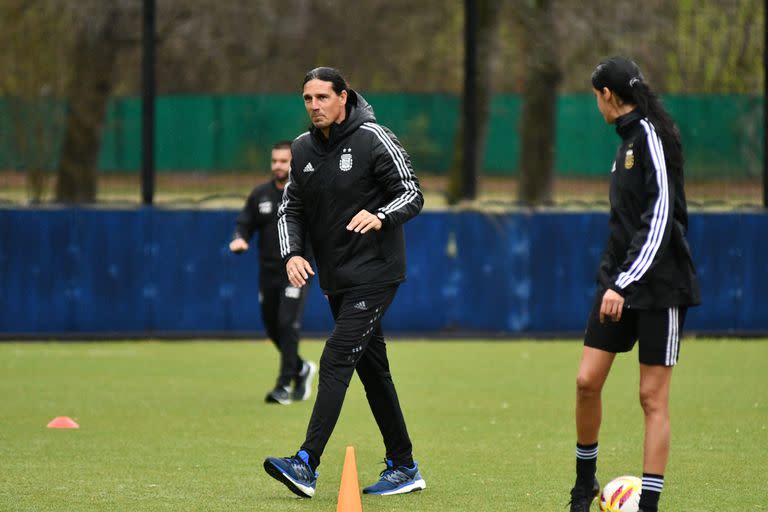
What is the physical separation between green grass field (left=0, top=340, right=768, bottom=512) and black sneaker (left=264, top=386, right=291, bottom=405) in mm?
77

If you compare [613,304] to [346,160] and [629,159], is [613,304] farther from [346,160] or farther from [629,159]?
[346,160]

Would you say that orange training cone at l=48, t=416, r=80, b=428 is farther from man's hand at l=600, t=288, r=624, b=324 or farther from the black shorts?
man's hand at l=600, t=288, r=624, b=324

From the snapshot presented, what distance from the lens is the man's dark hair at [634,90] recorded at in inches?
244

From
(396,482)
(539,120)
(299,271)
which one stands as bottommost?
(396,482)

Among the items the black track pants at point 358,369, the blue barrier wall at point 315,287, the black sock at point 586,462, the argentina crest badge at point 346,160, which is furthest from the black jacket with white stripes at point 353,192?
the blue barrier wall at point 315,287

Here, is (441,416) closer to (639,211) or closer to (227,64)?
(639,211)

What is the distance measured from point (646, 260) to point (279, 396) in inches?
203

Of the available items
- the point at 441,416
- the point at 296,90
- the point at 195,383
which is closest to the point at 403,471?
the point at 441,416

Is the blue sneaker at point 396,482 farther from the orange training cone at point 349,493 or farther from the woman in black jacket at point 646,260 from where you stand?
the woman in black jacket at point 646,260

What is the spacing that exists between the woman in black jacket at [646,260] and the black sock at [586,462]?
1.11 ft

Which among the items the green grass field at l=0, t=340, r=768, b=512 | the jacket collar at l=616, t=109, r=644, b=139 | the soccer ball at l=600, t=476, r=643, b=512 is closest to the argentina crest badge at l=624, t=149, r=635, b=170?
the jacket collar at l=616, t=109, r=644, b=139

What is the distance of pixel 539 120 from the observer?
16.3 m

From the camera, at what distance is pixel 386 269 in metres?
7.18

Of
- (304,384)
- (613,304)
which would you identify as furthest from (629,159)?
(304,384)
